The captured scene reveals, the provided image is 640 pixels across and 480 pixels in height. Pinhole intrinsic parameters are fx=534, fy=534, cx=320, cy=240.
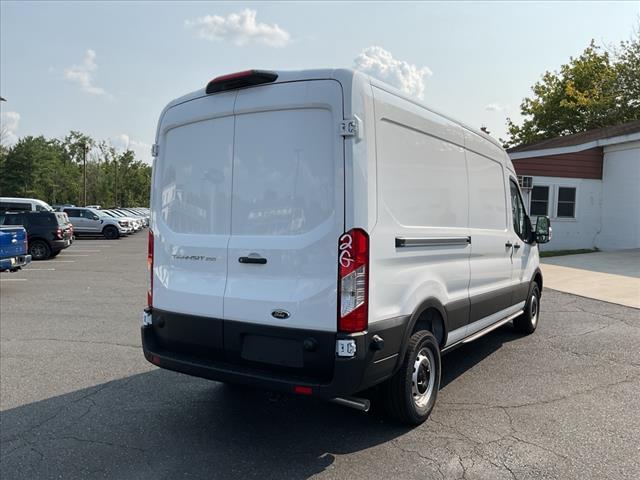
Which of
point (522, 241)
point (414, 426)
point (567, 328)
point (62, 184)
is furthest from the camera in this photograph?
point (62, 184)

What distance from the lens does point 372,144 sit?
3.39m

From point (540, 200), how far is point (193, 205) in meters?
16.6

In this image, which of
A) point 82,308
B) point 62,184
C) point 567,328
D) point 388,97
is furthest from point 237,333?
point 62,184

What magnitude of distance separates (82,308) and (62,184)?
67.7 meters

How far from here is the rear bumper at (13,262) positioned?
10742mm

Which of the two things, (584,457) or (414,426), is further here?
(414,426)

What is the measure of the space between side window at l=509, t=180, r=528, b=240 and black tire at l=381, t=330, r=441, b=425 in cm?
256

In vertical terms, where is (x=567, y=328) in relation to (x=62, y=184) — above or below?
below

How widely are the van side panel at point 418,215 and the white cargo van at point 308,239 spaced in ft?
0.05

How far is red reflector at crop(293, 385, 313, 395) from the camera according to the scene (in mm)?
3281

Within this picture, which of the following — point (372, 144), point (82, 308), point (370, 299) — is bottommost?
point (82, 308)

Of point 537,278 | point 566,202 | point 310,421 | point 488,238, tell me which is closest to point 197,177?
point 310,421

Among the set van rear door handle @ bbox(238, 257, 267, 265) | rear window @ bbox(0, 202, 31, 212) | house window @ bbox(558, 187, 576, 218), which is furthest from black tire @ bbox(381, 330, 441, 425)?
rear window @ bbox(0, 202, 31, 212)

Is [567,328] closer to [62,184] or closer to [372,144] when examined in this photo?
[372,144]
